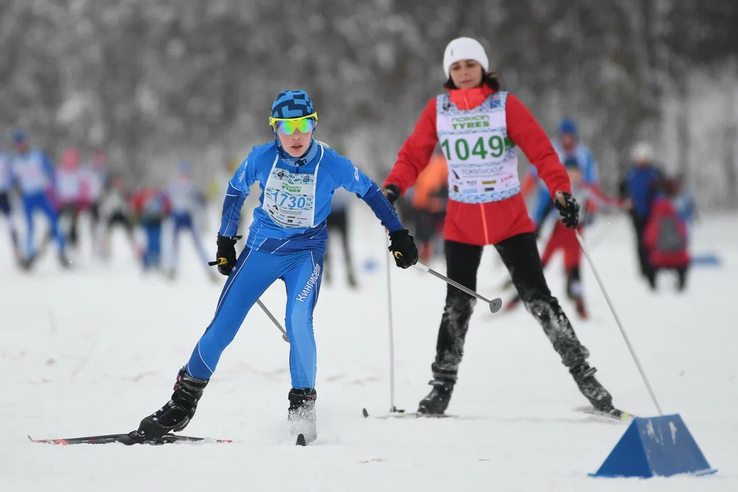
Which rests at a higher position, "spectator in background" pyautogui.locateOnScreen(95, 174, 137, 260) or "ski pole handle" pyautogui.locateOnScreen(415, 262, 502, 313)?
"spectator in background" pyautogui.locateOnScreen(95, 174, 137, 260)

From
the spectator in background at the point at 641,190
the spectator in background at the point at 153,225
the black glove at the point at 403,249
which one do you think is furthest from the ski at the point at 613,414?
the spectator in background at the point at 153,225

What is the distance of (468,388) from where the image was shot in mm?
6480

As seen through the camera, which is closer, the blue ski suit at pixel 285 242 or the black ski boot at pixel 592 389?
the blue ski suit at pixel 285 242

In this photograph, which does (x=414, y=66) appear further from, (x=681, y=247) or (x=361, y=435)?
(x=361, y=435)

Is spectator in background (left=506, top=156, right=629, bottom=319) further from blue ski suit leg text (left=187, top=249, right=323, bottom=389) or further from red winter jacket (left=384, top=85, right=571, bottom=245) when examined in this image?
blue ski suit leg text (left=187, top=249, right=323, bottom=389)


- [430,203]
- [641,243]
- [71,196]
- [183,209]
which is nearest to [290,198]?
[641,243]

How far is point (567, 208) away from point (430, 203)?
10.7 metres

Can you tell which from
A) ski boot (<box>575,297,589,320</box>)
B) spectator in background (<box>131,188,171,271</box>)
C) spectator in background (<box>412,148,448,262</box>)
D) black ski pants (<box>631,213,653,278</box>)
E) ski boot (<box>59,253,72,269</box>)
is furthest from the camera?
spectator in background (<box>131,188,171,271</box>)

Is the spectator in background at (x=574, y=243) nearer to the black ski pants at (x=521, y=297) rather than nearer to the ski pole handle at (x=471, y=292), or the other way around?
the black ski pants at (x=521, y=297)

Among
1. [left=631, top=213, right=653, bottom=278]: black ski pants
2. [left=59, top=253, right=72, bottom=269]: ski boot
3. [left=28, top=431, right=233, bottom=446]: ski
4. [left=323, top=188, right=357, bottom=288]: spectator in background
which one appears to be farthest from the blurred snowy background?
[left=28, top=431, right=233, bottom=446]: ski

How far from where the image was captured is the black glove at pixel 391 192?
5359 millimetres

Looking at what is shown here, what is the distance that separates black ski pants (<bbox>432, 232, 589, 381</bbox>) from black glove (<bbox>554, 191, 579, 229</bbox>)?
0.35 m

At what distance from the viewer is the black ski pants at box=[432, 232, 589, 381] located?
5.43m

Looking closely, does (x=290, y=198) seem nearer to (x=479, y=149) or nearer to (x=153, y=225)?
(x=479, y=149)
